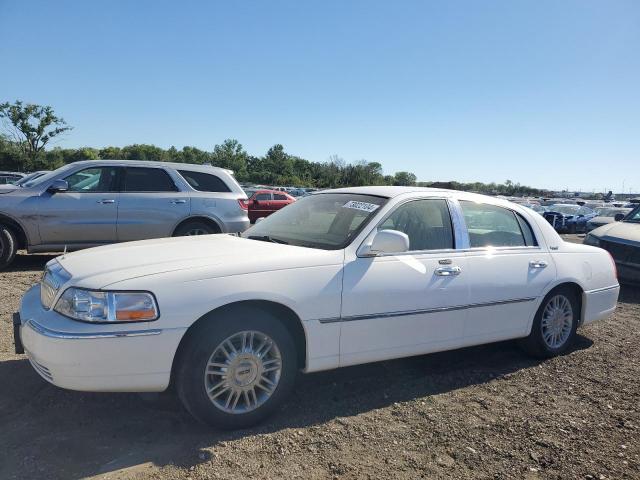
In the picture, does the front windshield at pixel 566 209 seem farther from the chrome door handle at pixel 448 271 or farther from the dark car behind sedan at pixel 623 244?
the chrome door handle at pixel 448 271

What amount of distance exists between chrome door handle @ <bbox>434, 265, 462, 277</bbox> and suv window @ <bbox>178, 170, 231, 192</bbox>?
18.7 feet

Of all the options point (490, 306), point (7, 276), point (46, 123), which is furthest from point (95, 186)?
point (46, 123)

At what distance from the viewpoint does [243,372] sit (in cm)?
308

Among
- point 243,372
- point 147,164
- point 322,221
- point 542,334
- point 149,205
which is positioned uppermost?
Result: point 147,164

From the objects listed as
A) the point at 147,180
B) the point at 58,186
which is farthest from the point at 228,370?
the point at 147,180

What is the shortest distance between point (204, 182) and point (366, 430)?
6348 mm

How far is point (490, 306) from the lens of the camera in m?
4.07

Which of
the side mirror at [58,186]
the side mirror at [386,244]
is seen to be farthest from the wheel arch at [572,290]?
the side mirror at [58,186]

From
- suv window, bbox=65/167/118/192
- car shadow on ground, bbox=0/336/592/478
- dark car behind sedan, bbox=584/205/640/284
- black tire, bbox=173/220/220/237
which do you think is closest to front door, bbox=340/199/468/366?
car shadow on ground, bbox=0/336/592/478

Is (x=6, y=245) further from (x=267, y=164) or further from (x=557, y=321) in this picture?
(x=267, y=164)

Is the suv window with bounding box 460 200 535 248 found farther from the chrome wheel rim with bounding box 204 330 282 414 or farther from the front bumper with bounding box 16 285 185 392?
the front bumper with bounding box 16 285 185 392

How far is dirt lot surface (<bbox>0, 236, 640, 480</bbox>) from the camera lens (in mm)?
2750

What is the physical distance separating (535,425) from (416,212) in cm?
176

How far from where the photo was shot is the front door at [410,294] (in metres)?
3.41
